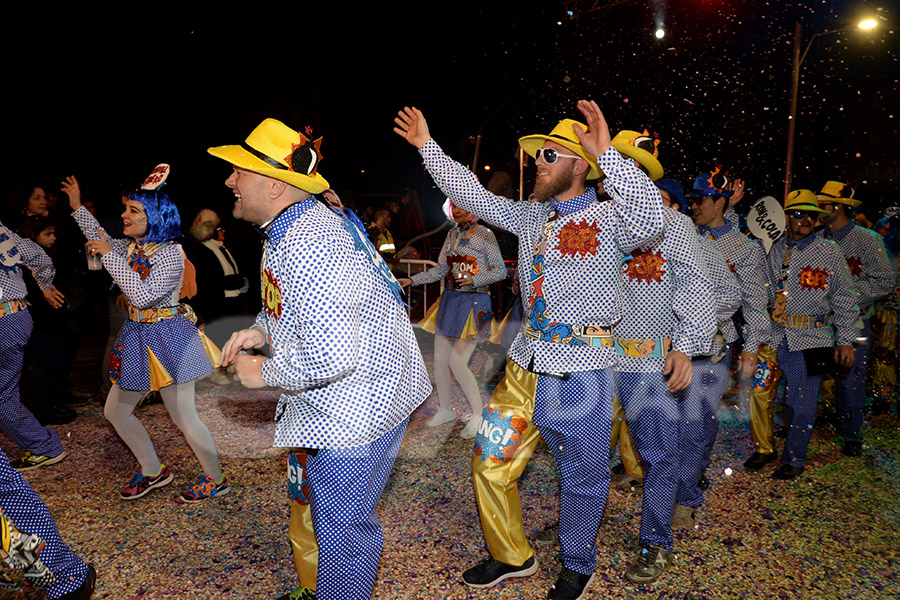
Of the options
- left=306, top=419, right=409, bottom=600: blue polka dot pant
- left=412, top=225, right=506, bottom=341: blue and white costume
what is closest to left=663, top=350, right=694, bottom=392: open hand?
left=306, top=419, right=409, bottom=600: blue polka dot pant

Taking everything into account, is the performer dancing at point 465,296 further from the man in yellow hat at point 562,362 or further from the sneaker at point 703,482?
the man in yellow hat at point 562,362

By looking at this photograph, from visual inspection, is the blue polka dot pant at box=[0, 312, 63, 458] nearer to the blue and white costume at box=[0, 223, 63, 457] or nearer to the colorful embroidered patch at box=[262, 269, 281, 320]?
the blue and white costume at box=[0, 223, 63, 457]

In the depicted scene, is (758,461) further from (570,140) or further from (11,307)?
(11,307)

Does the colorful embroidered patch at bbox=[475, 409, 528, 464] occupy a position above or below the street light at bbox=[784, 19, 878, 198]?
below

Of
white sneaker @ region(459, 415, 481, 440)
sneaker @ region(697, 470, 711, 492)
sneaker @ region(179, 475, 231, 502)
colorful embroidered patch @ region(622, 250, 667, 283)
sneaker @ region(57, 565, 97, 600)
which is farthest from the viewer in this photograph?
white sneaker @ region(459, 415, 481, 440)

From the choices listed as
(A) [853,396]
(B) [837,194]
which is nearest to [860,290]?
(B) [837,194]

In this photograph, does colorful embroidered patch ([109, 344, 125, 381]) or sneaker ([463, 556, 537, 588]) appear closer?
sneaker ([463, 556, 537, 588])

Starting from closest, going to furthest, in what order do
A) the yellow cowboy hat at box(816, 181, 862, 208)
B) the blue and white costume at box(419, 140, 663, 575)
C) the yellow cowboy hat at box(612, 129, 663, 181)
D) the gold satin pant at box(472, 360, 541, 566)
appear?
the blue and white costume at box(419, 140, 663, 575)
the gold satin pant at box(472, 360, 541, 566)
the yellow cowboy hat at box(612, 129, 663, 181)
the yellow cowboy hat at box(816, 181, 862, 208)

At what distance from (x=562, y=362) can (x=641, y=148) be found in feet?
3.94

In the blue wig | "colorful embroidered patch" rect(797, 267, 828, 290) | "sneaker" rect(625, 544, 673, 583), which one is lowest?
"sneaker" rect(625, 544, 673, 583)

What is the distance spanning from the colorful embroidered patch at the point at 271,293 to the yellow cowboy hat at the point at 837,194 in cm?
526

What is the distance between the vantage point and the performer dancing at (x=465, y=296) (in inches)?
202

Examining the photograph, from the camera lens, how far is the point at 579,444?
8.91 feet

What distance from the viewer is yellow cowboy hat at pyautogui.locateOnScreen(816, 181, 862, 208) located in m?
5.39
